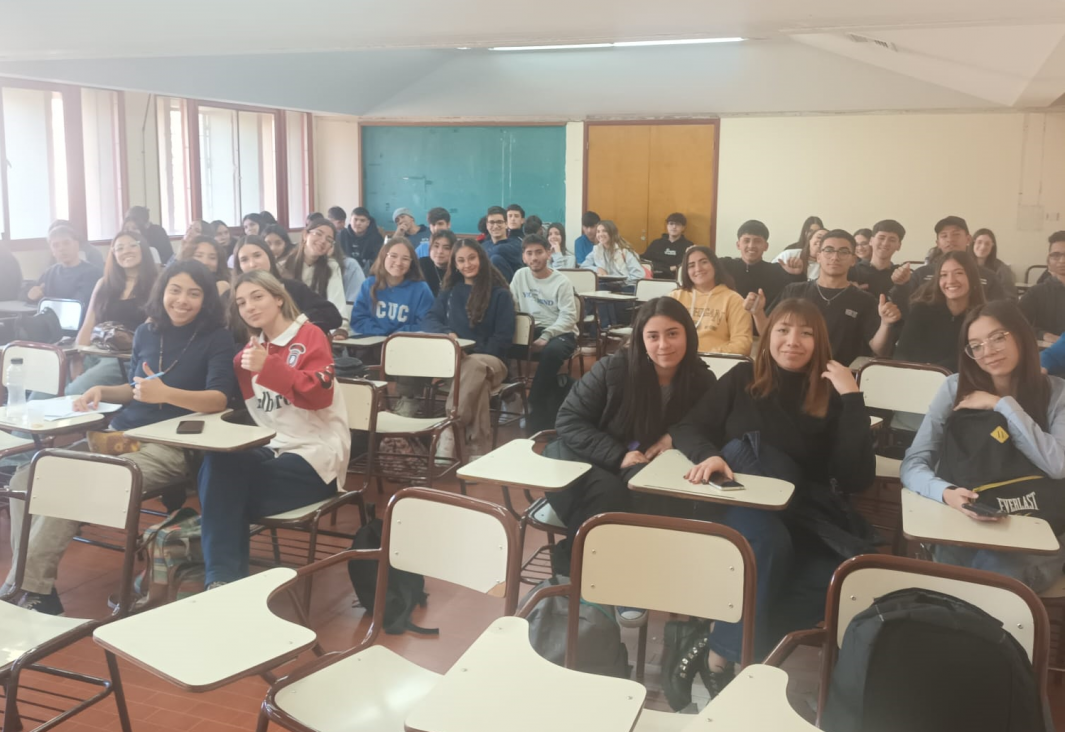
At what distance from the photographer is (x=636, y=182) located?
418 inches

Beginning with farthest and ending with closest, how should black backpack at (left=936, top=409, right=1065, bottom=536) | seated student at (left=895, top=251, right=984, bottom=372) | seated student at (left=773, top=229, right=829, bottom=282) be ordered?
seated student at (left=773, top=229, right=829, bottom=282) < seated student at (left=895, top=251, right=984, bottom=372) < black backpack at (left=936, top=409, right=1065, bottom=536)

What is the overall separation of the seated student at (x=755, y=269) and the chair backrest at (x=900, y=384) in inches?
78.5

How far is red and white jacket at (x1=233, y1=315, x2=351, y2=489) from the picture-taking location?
10.0 feet

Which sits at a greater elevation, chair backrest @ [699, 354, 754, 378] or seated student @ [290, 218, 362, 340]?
seated student @ [290, 218, 362, 340]

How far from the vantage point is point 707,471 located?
8.48 feet

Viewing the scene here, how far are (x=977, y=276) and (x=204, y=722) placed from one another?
11.9 ft

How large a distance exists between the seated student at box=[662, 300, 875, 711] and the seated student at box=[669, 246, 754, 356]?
176cm

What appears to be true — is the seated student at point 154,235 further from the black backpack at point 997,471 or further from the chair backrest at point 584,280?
the black backpack at point 997,471

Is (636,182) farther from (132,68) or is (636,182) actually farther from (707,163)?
(132,68)

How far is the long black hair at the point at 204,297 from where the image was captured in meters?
3.30

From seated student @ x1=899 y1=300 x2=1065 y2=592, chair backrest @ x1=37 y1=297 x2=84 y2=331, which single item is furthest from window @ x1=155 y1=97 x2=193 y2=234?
seated student @ x1=899 y1=300 x2=1065 y2=592

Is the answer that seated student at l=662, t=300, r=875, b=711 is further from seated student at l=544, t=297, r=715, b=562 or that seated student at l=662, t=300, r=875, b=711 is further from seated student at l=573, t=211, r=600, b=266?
seated student at l=573, t=211, r=600, b=266

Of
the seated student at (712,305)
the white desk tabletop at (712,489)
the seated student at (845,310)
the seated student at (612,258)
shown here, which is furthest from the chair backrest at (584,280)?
the white desk tabletop at (712,489)

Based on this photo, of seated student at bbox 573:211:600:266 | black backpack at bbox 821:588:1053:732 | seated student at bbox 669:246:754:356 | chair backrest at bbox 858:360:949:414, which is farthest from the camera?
seated student at bbox 573:211:600:266
